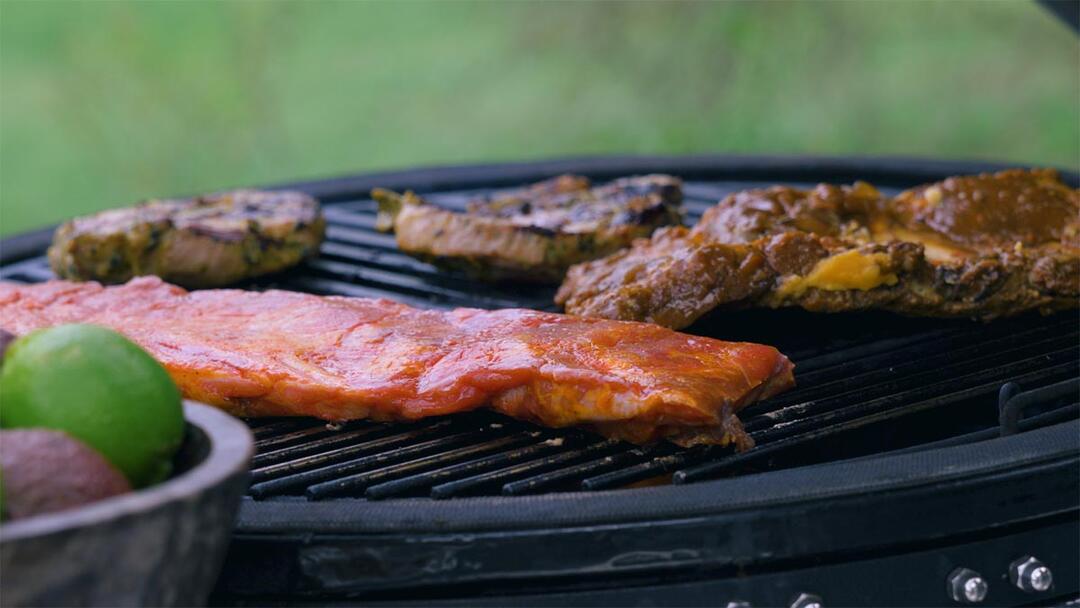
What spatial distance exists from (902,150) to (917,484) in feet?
33.7

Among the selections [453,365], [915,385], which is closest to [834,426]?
[915,385]

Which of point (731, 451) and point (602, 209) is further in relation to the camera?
point (602, 209)

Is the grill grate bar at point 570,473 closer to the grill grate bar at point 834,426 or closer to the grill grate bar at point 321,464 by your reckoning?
the grill grate bar at point 834,426

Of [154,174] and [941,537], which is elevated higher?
[941,537]

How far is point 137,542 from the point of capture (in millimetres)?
1557

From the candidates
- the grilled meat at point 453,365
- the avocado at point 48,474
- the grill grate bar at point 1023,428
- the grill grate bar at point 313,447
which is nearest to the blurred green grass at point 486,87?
the grilled meat at point 453,365

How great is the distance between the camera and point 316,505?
2.20 meters

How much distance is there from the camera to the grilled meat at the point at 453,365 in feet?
8.40

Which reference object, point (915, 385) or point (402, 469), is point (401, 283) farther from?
point (915, 385)

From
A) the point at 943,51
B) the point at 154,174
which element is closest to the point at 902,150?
the point at 943,51

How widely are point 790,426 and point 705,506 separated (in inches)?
24.4

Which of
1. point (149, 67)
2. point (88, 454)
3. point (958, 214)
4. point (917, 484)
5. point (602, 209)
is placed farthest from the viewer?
point (149, 67)

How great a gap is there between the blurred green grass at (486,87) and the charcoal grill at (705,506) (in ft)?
30.2

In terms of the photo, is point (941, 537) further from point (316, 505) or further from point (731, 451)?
point (316, 505)
